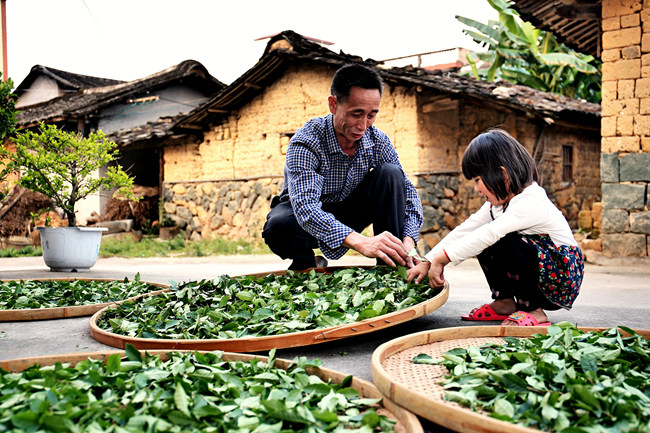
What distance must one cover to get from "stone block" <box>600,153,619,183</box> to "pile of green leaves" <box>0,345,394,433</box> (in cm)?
555

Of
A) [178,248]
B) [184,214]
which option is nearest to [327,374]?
[178,248]

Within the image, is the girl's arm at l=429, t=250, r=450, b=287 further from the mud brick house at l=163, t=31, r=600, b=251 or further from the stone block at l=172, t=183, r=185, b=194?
the stone block at l=172, t=183, r=185, b=194

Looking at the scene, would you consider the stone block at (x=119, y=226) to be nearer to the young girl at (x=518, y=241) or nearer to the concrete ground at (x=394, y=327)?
the concrete ground at (x=394, y=327)

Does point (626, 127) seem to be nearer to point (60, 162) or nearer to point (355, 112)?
point (355, 112)

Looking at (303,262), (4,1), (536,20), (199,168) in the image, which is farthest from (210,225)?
(303,262)

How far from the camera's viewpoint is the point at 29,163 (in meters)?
5.38

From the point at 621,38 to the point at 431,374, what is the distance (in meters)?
5.81

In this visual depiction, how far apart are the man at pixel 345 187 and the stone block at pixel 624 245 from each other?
3956 mm

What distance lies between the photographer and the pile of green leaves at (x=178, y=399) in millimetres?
1136

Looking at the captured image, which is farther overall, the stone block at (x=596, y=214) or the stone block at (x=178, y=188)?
the stone block at (x=178, y=188)

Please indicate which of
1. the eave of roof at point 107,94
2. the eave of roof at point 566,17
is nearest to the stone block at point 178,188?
the eave of roof at point 107,94

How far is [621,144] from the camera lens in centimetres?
587

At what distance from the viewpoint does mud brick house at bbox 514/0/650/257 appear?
18.9 ft

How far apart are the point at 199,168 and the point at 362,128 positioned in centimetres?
856
